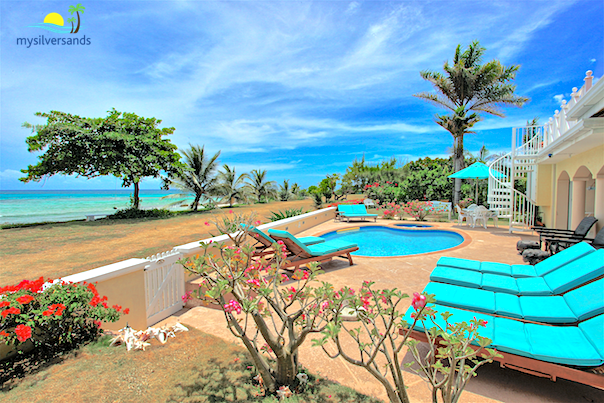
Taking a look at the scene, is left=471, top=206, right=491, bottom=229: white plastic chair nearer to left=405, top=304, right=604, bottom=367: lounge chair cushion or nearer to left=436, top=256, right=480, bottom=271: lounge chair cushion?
left=436, top=256, right=480, bottom=271: lounge chair cushion

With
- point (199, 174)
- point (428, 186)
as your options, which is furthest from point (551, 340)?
point (199, 174)

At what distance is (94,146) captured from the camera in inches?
527

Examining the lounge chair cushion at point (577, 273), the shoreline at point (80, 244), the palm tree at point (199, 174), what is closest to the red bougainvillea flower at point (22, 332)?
the lounge chair cushion at point (577, 273)

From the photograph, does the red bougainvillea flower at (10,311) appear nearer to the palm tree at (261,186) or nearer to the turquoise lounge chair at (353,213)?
the turquoise lounge chair at (353,213)

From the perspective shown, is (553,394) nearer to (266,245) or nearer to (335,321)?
(335,321)

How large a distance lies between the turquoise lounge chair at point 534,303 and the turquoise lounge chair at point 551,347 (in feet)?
0.46

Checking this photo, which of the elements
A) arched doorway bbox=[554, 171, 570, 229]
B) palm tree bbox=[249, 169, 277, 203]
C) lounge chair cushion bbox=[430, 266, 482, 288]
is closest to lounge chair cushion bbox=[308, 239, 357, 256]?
lounge chair cushion bbox=[430, 266, 482, 288]

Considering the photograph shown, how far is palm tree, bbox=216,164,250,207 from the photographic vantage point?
22.4 metres

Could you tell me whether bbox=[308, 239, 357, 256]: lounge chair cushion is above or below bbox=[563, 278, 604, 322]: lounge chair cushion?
below

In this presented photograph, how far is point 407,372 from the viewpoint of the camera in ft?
7.95

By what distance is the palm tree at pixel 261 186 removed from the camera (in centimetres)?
2816

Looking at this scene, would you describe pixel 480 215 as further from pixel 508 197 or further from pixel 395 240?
pixel 395 240

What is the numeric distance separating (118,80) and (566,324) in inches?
633

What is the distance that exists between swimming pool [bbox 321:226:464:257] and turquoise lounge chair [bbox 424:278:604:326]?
14.8 ft
